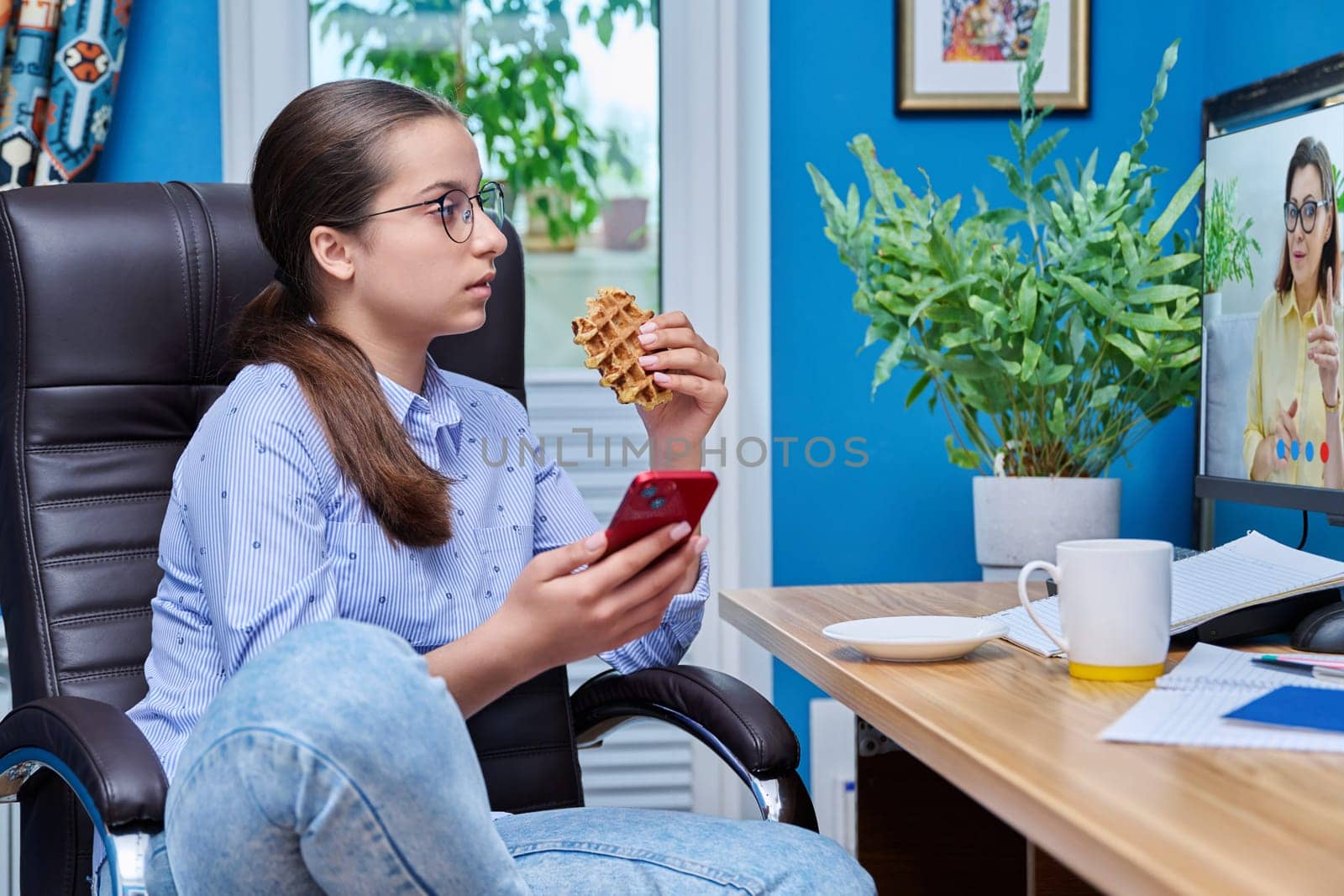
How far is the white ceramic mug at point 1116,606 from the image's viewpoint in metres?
0.95

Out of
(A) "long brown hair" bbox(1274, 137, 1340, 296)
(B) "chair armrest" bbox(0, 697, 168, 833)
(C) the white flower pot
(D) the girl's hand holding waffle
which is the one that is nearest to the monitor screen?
(A) "long brown hair" bbox(1274, 137, 1340, 296)

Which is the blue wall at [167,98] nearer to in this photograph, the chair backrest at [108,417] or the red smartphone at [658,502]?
the chair backrest at [108,417]

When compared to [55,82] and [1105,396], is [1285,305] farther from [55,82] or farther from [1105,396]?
[55,82]

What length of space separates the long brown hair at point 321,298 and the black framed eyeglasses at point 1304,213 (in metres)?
0.79

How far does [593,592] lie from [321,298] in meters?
0.51

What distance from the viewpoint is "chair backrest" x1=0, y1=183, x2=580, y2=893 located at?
4.26 ft

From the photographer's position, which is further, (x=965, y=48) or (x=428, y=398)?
(x=965, y=48)

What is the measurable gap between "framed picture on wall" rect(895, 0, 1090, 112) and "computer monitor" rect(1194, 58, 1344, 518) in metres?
0.82

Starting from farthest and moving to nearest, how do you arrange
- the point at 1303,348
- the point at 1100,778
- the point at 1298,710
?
the point at 1303,348
the point at 1298,710
the point at 1100,778

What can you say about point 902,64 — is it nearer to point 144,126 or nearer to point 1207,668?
point 144,126

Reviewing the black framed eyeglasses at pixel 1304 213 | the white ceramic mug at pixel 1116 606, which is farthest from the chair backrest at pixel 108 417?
the black framed eyeglasses at pixel 1304 213

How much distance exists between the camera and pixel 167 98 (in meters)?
2.12

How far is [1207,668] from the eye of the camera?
100 centimetres

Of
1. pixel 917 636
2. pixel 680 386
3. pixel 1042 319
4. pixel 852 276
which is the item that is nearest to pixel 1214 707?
pixel 917 636
